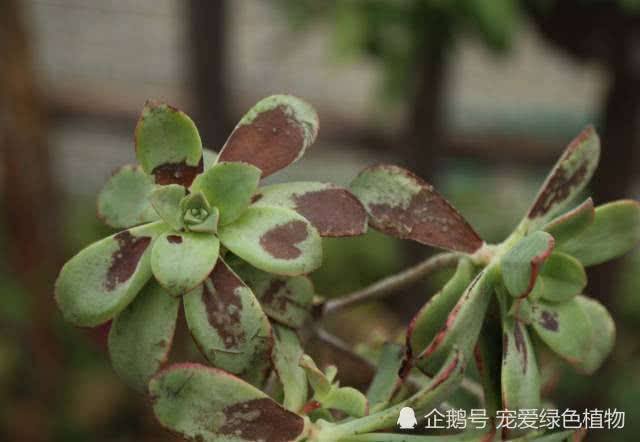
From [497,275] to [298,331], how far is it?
11cm

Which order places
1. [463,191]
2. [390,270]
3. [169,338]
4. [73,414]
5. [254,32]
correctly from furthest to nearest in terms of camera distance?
[254,32], [463,191], [390,270], [73,414], [169,338]

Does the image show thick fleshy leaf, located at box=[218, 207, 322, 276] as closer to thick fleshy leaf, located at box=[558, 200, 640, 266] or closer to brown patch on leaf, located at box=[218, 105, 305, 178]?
brown patch on leaf, located at box=[218, 105, 305, 178]

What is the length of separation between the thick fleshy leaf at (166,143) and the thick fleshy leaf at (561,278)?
0.59 feet

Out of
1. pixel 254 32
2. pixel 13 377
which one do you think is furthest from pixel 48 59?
pixel 13 377

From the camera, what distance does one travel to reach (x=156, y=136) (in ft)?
1.42

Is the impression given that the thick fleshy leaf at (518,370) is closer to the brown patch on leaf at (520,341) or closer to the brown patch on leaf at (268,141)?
the brown patch on leaf at (520,341)

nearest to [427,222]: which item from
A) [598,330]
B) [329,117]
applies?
[598,330]

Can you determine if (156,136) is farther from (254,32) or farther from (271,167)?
(254,32)

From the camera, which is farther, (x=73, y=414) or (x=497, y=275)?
(x=73, y=414)

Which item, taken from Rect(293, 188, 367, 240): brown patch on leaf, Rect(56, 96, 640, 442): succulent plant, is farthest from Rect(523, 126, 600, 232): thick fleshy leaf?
Rect(293, 188, 367, 240): brown patch on leaf

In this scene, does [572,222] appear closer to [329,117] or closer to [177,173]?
[177,173]

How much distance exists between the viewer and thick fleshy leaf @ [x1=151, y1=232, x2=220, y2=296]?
1.31 ft

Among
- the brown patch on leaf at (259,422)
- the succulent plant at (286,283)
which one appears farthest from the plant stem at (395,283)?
the brown patch on leaf at (259,422)

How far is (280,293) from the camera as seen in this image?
1.48 feet
